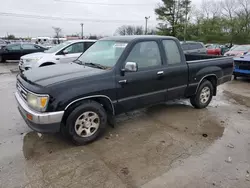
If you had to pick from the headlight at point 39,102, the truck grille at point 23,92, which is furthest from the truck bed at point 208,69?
the truck grille at point 23,92

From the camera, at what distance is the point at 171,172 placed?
286 cm

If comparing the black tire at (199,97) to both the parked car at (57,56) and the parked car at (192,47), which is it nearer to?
the parked car at (57,56)

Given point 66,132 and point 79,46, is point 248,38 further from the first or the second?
point 66,132

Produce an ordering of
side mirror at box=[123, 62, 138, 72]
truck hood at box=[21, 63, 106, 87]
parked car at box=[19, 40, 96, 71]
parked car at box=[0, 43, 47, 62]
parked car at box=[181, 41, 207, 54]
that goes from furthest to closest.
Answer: parked car at box=[0, 43, 47, 62]
parked car at box=[181, 41, 207, 54]
parked car at box=[19, 40, 96, 71]
side mirror at box=[123, 62, 138, 72]
truck hood at box=[21, 63, 106, 87]

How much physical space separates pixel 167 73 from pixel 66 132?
92.9 inches

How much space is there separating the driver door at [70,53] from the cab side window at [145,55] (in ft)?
16.4

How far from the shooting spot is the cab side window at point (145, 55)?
3934mm

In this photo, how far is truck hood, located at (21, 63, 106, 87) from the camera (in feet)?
10.6

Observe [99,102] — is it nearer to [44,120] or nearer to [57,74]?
[57,74]

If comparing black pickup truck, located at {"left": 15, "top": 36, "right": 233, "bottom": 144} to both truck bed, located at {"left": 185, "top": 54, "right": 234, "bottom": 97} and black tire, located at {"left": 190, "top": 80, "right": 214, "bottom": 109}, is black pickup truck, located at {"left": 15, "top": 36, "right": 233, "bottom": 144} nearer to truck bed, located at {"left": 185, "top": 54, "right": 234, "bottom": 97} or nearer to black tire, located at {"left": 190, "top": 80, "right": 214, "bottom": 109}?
truck bed, located at {"left": 185, "top": 54, "right": 234, "bottom": 97}

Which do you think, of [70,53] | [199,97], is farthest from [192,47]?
[199,97]

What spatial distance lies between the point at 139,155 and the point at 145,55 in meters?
1.94

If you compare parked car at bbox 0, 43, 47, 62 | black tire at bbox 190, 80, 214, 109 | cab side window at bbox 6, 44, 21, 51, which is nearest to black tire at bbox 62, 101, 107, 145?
black tire at bbox 190, 80, 214, 109

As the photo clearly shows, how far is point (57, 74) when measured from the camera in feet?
11.5
